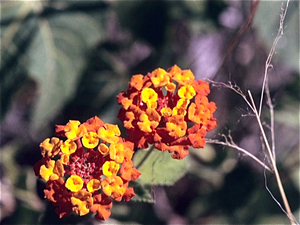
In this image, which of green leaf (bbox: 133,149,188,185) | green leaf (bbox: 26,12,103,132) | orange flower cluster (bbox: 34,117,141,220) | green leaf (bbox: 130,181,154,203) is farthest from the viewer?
green leaf (bbox: 26,12,103,132)

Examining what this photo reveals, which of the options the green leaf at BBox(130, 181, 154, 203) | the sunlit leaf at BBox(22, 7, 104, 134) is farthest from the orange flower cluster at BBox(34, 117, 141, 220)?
the sunlit leaf at BBox(22, 7, 104, 134)

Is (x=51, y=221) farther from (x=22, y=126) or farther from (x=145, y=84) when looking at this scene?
(x=22, y=126)

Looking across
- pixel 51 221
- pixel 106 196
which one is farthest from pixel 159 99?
pixel 51 221

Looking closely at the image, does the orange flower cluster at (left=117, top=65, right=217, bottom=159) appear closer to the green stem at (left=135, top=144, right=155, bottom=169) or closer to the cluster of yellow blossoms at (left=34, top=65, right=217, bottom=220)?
the cluster of yellow blossoms at (left=34, top=65, right=217, bottom=220)

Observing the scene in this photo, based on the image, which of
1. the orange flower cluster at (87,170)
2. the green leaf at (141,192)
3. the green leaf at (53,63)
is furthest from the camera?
the green leaf at (53,63)

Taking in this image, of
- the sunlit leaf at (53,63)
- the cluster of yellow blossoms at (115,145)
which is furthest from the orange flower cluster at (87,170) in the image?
the sunlit leaf at (53,63)

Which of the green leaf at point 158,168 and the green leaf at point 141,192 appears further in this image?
the green leaf at point 158,168

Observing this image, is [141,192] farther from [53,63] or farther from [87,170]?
[53,63]

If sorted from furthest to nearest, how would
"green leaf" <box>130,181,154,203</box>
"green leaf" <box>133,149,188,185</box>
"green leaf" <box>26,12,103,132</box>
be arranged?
"green leaf" <box>26,12,103,132</box>, "green leaf" <box>133,149,188,185</box>, "green leaf" <box>130,181,154,203</box>

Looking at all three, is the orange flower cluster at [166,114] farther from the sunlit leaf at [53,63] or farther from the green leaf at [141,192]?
the sunlit leaf at [53,63]
